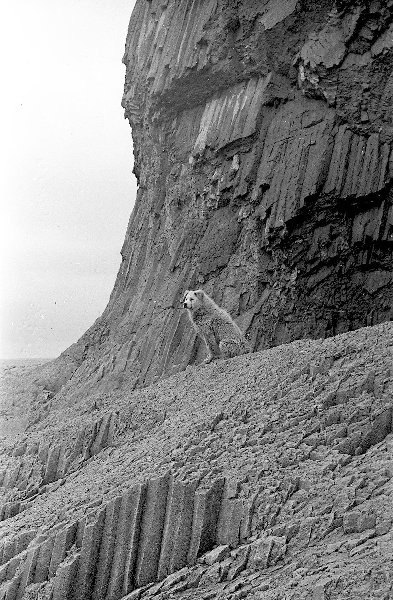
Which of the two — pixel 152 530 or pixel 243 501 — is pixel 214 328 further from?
pixel 243 501

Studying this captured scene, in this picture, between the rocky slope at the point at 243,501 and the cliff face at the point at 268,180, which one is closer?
the rocky slope at the point at 243,501

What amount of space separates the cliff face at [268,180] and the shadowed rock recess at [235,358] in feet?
0.20

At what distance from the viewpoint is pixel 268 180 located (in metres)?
23.8

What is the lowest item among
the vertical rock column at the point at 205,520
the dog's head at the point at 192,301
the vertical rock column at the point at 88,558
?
the vertical rock column at the point at 88,558

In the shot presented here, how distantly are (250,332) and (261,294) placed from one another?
118 cm

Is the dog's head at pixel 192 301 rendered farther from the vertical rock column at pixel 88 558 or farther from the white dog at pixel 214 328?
the vertical rock column at pixel 88 558

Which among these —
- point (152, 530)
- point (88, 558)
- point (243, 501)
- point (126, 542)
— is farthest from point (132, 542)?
point (243, 501)

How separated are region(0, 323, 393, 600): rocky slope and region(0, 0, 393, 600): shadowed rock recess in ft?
0.09

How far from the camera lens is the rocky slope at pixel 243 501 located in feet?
28.3

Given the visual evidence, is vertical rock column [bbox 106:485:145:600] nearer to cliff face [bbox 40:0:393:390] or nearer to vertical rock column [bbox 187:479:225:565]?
vertical rock column [bbox 187:479:225:565]

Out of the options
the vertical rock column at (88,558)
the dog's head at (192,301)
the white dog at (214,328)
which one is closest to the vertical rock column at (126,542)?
the vertical rock column at (88,558)

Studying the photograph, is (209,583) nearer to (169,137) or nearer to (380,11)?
(380,11)

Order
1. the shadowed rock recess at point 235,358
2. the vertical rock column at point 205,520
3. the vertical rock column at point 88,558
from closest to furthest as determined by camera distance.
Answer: the shadowed rock recess at point 235,358 → the vertical rock column at point 205,520 → the vertical rock column at point 88,558

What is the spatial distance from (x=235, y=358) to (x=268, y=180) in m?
8.83
